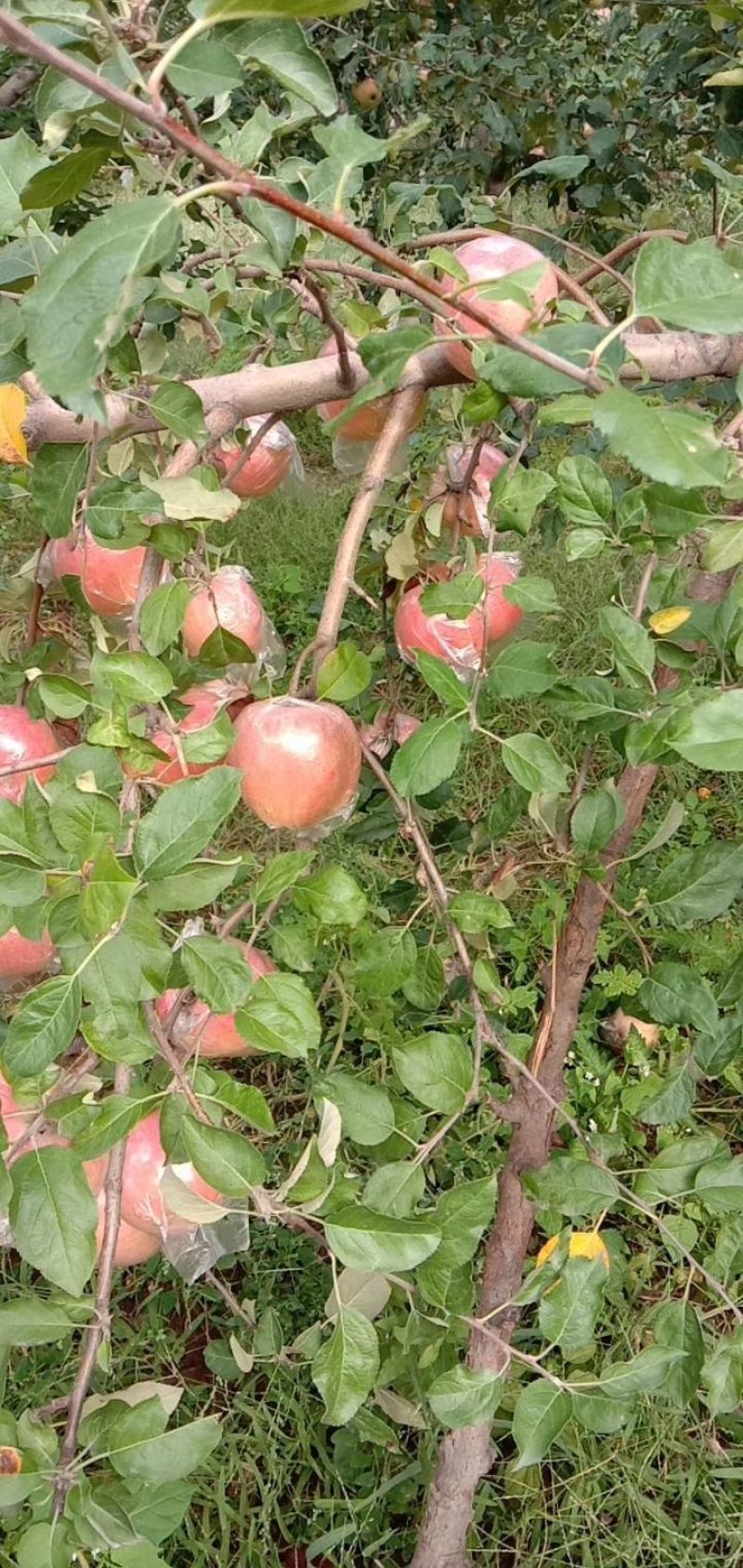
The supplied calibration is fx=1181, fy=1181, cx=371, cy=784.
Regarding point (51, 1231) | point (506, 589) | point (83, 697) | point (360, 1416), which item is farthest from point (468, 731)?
point (360, 1416)

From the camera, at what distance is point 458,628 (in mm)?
924

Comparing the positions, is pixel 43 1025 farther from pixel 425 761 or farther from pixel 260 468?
pixel 260 468

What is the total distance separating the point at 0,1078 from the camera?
2.57ft

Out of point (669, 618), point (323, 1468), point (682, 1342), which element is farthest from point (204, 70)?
point (323, 1468)

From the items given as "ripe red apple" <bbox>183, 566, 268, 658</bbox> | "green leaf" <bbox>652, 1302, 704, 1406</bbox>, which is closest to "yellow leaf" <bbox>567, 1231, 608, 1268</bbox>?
"green leaf" <bbox>652, 1302, 704, 1406</bbox>

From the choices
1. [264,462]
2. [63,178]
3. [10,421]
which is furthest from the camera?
[264,462]

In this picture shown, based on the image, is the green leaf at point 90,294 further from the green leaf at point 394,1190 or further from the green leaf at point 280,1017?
the green leaf at point 394,1190

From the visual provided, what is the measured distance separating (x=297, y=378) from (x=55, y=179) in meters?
0.30

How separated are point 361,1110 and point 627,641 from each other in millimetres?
323

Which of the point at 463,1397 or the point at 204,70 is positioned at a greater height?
the point at 204,70

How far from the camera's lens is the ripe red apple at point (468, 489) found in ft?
3.16

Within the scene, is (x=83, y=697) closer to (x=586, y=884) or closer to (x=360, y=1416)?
(x=586, y=884)

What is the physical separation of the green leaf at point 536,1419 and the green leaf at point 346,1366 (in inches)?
4.5

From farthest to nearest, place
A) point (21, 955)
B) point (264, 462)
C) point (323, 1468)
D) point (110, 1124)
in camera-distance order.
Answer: point (323, 1468) < point (264, 462) < point (21, 955) < point (110, 1124)
